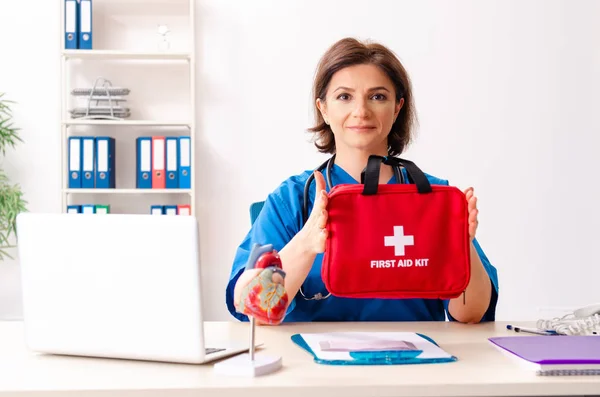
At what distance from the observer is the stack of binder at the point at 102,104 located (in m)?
4.03

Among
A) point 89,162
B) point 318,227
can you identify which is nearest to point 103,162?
point 89,162

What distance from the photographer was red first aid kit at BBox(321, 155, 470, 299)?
1.46 metres

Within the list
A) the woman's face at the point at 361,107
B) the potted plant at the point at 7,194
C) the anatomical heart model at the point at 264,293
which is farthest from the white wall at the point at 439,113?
the anatomical heart model at the point at 264,293

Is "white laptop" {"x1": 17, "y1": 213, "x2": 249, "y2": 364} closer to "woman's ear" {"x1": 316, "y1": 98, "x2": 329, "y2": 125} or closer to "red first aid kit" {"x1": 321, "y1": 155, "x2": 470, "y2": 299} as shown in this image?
"red first aid kit" {"x1": 321, "y1": 155, "x2": 470, "y2": 299}

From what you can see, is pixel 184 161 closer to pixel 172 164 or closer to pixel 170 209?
pixel 172 164

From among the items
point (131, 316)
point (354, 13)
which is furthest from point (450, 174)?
point (131, 316)

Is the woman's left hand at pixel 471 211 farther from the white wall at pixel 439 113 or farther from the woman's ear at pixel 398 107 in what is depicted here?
the white wall at pixel 439 113

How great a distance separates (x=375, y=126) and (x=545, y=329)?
0.63m

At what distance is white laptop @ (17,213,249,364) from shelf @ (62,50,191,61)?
9.25 ft

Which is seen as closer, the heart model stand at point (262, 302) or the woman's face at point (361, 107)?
the heart model stand at point (262, 302)

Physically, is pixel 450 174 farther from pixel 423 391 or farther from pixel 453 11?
pixel 423 391

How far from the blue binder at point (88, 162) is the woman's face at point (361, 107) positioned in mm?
2351

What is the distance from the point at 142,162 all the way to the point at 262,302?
2.95 metres

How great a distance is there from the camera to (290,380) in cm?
116
